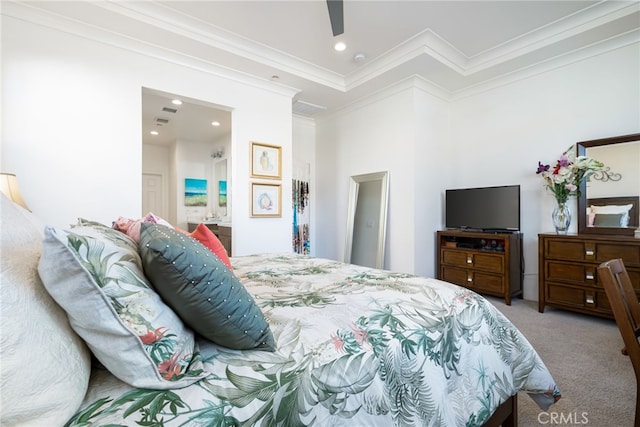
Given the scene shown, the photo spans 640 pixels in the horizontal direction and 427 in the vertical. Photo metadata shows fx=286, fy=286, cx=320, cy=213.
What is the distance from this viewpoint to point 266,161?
3.72 m

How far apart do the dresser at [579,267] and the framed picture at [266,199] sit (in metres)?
3.04

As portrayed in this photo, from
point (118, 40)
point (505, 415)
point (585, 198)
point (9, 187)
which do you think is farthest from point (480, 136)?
point (9, 187)

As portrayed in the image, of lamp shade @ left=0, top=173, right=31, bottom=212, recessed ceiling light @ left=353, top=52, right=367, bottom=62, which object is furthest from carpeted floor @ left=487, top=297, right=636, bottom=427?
lamp shade @ left=0, top=173, right=31, bottom=212

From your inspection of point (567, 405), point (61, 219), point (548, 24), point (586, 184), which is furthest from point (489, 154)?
point (61, 219)

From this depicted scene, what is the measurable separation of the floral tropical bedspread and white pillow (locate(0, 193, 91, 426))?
62mm

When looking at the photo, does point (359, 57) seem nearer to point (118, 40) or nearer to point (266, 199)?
point (266, 199)

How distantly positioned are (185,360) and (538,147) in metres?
4.20

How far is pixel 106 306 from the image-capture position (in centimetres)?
63

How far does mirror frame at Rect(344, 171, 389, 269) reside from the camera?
4039mm

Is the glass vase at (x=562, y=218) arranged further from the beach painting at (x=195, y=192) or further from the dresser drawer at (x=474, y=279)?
the beach painting at (x=195, y=192)

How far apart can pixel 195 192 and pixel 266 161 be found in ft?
10.4

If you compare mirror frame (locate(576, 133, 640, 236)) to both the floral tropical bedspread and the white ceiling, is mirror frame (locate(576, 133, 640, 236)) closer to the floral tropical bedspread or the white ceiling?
the white ceiling

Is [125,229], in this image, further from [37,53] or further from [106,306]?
[37,53]

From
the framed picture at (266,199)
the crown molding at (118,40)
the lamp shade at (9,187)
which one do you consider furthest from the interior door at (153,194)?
the lamp shade at (9,187)
